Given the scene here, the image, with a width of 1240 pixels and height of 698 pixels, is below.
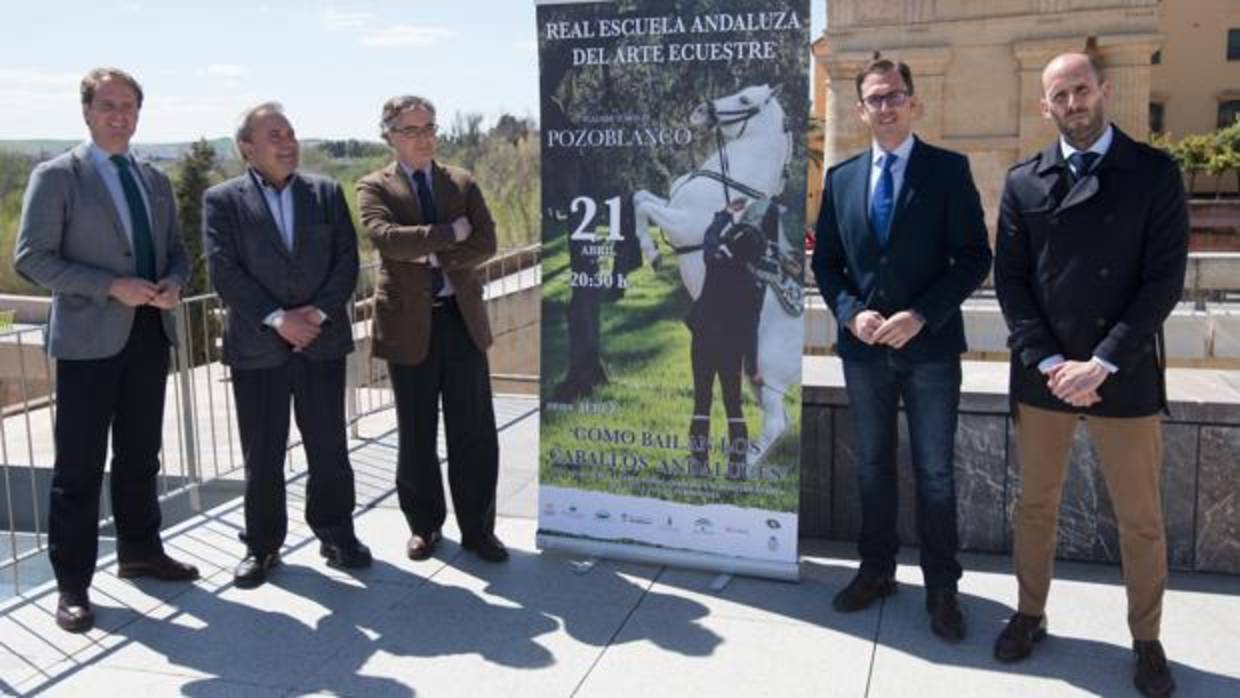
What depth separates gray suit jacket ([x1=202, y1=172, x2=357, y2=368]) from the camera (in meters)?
4.22

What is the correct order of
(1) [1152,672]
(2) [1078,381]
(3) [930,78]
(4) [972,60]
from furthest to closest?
1. (4) [972,60]
2. (3) [930,78]
3. (1) [1152,672]
4. (2) [1078,381]

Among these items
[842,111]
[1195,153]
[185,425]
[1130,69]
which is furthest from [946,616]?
[1195,153]

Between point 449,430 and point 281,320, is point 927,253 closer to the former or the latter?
point 449,430

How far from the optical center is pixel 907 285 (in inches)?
147

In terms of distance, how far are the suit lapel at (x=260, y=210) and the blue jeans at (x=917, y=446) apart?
2.27m

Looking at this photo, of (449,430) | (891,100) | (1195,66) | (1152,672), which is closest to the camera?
(1152,672)

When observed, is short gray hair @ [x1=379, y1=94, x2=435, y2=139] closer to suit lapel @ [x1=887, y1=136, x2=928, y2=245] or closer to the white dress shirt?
the white dress shirt

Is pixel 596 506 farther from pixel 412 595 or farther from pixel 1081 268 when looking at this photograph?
pixel 1081 268

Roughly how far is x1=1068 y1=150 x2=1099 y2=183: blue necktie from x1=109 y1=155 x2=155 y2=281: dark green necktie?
3347mm

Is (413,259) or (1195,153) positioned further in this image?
(1195,153)

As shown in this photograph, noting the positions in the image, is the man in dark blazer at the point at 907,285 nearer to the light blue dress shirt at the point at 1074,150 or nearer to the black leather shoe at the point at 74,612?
the light blue dress shirt at the point at 1074,150

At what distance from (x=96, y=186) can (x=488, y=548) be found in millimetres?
2135

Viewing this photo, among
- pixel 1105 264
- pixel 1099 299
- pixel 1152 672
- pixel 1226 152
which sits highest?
pixel 1226 152

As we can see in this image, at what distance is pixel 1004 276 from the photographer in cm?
348
